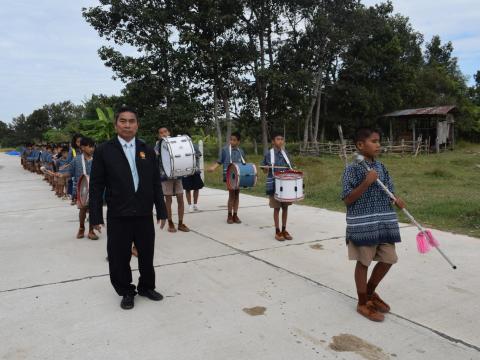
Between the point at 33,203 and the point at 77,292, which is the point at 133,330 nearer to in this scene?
the point at 77,292

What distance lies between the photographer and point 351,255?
3.71 m

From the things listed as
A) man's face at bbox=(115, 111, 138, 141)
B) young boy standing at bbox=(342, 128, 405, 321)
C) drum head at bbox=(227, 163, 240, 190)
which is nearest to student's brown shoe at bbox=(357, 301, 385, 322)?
young boy standing at bbox=(342, 128, 405, 321)

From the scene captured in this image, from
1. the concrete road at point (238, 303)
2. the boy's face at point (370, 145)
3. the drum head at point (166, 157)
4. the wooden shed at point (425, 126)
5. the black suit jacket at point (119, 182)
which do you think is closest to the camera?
the concrete road at point (238, 303)

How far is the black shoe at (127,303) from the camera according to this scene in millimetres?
3965

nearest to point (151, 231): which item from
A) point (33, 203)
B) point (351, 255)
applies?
point (351, 255)

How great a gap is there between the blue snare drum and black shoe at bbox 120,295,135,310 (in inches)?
151

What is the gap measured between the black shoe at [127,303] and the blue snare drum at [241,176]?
3.83m

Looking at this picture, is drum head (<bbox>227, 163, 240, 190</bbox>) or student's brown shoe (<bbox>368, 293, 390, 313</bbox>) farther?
drum head (<bbox>227, 163, 240, 190</bbox>)

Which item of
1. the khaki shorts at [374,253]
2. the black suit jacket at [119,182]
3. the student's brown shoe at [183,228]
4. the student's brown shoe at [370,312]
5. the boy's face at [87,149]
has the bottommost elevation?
the student's brown shoe at [370,312]

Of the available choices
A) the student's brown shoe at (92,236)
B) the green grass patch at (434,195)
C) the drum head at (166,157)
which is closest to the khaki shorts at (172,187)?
the drum head at (166,157)

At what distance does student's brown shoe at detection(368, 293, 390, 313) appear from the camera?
3.79 m

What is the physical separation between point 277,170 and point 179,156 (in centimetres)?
152

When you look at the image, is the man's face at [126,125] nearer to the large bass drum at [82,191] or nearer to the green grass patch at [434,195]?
the large bass drum at [82,191]

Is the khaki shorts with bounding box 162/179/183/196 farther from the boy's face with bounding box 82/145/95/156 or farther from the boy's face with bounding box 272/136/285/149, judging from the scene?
the boy's face with bounding box 272/136/285/149
